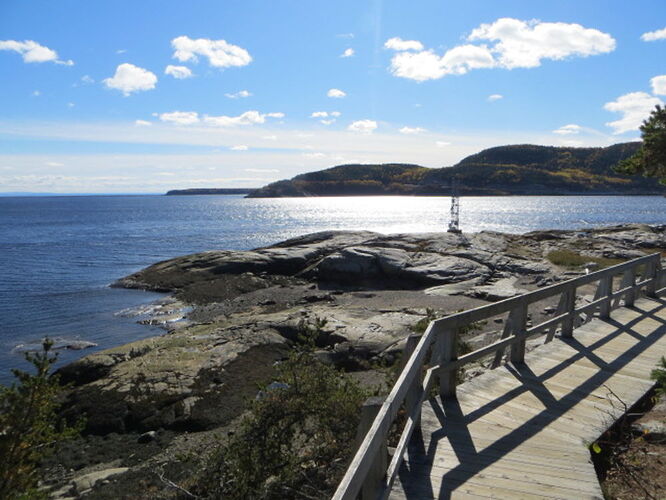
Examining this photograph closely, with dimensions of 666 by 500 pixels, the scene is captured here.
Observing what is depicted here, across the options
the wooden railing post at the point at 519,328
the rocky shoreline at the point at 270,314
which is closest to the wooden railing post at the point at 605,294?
the wooden railing post at the point at 519,328

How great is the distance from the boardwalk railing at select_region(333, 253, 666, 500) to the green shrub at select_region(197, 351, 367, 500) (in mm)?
937

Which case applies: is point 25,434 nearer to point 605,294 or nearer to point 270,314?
point 605,294

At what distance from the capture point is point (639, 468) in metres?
5.25

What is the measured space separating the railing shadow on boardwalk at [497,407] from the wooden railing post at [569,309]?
0.96ft

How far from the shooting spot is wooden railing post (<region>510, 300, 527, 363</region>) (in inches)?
295

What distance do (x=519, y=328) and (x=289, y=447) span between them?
402cm

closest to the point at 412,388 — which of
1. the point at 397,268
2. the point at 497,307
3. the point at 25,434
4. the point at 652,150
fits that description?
the point at 497,307

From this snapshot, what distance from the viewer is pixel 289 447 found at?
6828 mm

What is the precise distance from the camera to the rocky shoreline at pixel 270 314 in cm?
1389

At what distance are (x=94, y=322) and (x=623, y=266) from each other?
88.8ft

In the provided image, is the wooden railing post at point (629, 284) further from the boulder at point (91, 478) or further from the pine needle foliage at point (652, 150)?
the boulder at point (91, 478)

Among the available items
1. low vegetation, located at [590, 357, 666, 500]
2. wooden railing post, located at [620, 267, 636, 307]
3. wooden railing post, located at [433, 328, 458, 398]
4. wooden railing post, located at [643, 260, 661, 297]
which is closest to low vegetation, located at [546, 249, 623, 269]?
wooden railing post, located at [643, 260, 661, 297]

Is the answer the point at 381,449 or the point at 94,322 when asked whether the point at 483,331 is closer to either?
the point at 381,449

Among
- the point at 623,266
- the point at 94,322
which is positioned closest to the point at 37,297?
the point at 94,322
